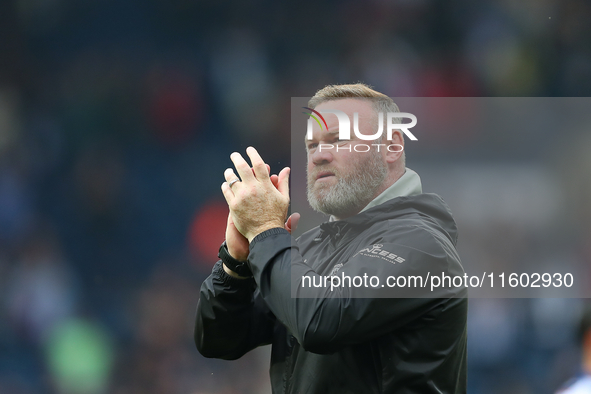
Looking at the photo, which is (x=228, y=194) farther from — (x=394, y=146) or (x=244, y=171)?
(x=394, y=146)

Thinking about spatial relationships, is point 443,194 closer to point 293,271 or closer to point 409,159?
point 409,159

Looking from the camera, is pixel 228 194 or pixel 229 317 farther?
pixel 229 317

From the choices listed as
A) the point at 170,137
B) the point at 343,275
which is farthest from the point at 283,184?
the point at 170,137

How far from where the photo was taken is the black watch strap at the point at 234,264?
166cm

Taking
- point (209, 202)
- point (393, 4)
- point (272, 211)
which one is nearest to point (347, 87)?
point (272, 211)

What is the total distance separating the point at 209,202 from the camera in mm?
4391

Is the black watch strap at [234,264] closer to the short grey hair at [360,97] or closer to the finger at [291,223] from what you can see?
the finger at [291,223]

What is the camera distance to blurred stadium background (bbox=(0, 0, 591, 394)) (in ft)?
13.1

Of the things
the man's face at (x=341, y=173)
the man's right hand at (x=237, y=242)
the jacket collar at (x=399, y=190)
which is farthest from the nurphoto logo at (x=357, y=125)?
the man's right hand at (x=237, y=242)

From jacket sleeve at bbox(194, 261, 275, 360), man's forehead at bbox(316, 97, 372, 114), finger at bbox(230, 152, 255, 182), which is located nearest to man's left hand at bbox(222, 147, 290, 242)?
finger at bbox(230, 152, 255, 182)

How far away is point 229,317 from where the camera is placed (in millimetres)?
1742

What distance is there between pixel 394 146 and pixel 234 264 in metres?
0.67

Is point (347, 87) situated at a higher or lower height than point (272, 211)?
higher

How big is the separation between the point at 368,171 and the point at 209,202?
280 cm
